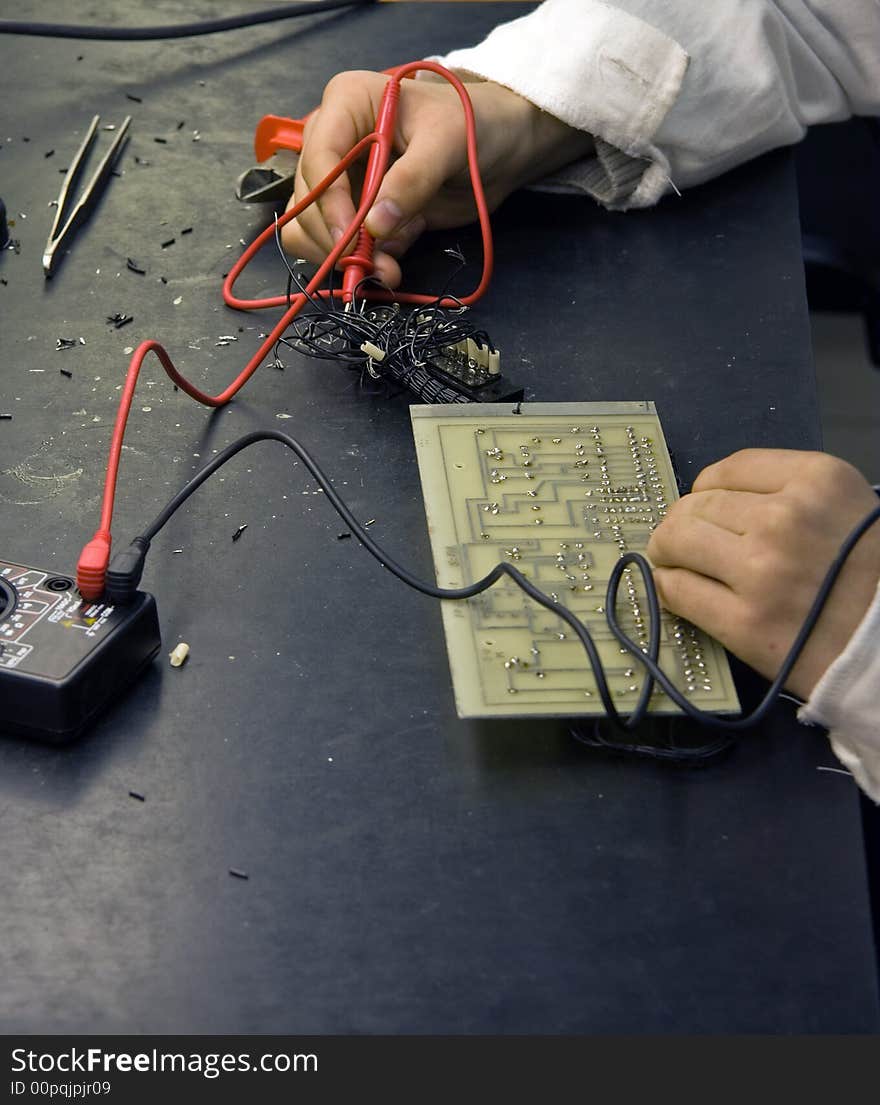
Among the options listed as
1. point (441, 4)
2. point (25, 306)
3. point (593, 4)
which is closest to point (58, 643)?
point (25, 306)

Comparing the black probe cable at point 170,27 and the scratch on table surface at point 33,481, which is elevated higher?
the black probe cable at point 170,27

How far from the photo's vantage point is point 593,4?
1.16 meters

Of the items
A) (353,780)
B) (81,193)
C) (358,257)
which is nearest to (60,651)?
(353,780)

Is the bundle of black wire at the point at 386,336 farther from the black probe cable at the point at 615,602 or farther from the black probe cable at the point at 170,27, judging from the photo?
the black probe cable at the point at 170,27

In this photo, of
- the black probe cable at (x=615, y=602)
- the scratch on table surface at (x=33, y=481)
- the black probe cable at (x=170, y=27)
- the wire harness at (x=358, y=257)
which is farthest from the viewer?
the black probe cable at (x=170, y=27)

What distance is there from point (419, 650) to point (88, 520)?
10.2 inches

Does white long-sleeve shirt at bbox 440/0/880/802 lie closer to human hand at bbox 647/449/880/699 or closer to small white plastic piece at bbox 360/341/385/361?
small white plastic piece at bbox 360/341/385/361

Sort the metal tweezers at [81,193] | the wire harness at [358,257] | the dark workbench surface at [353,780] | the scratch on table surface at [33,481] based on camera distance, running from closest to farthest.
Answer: the dark workbench surface at [353,780]
the scratch on table surface at [33,481]
the wire harness at [358,257]
the metal tweezers at [81,193]

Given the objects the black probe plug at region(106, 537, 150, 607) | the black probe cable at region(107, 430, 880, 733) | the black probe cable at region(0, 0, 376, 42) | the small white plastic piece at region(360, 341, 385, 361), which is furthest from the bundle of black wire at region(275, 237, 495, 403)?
the black probe cable at region(0, 0, 376, 42)

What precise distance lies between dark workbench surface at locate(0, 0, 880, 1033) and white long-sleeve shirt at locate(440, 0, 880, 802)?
0.17m

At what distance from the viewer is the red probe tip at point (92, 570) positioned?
2.37ft

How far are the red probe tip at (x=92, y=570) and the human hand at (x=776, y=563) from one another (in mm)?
348

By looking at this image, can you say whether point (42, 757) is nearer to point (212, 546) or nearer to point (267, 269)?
point (212, 546)

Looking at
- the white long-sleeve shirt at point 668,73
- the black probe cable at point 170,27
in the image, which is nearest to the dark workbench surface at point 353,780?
the white long-sleeve shirt at point 668,73
